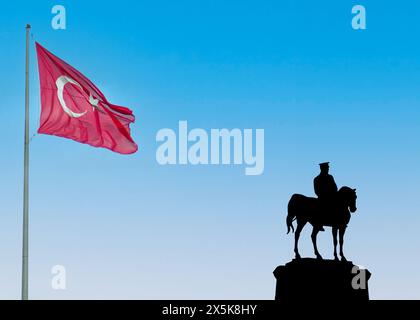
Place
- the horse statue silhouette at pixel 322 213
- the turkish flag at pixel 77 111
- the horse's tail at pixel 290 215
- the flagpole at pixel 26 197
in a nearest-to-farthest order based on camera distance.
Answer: the flagpole at pixel 26 197 → the turkish flag at pixel 77 111 → the horse statue silhouette at pixel 322 213 → the horse's tail at pixel 290 215

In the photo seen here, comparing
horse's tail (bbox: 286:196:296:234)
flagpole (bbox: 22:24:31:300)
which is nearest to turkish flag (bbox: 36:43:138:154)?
flagpole (bbox: 22:24:31:300)

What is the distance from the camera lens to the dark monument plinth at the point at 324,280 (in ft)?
90.5

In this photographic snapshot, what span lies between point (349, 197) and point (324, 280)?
3.27m

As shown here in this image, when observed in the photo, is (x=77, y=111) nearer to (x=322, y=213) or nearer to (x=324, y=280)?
(x=322, y=213)

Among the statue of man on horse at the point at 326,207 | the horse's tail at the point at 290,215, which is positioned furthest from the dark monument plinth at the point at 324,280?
the horse's tail at the point at 290,215

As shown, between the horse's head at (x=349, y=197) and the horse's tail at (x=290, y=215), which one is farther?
the horse's tail at (x=290, y=215)

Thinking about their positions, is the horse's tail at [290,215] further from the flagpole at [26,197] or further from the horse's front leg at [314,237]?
the flagpole at [26,197]

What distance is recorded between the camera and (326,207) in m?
27.6

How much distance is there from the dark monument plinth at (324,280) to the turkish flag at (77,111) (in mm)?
9258

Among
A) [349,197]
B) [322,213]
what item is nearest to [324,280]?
[322,213]

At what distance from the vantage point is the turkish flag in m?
20.2
